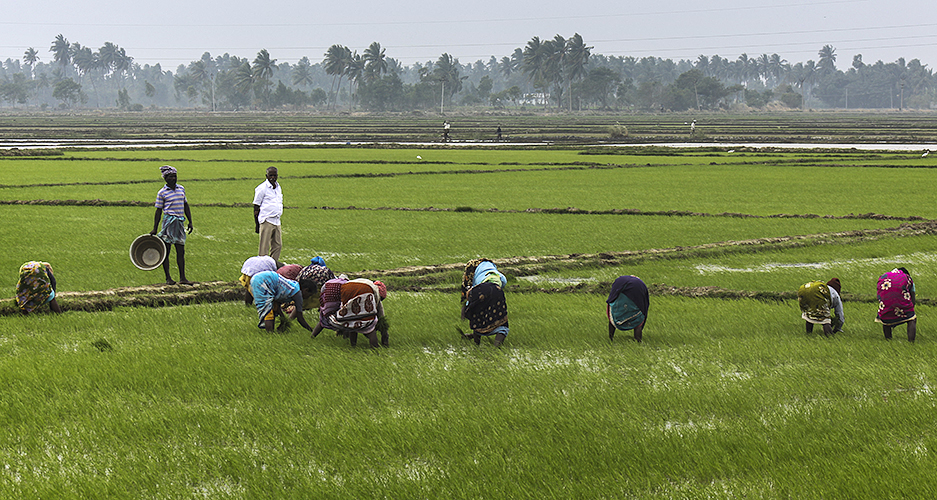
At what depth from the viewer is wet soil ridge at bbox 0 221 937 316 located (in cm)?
1097

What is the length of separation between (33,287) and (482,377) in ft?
20.2

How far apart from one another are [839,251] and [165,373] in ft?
43.5

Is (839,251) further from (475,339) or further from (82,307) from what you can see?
(82,307)

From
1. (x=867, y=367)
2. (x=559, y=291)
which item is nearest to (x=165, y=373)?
(x=559, y=291)

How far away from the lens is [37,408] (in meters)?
6.76

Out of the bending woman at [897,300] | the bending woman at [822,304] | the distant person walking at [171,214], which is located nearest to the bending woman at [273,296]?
the distant person walking at [171,214]

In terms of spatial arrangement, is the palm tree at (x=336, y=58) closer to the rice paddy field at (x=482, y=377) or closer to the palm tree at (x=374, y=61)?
the palm tree at (x=374, y=61)

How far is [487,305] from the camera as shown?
28.6ft

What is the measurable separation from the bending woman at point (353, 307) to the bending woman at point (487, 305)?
1.01 meters

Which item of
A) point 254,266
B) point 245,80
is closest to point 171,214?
point 254,266

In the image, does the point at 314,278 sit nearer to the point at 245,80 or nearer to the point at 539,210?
the point at 539,210

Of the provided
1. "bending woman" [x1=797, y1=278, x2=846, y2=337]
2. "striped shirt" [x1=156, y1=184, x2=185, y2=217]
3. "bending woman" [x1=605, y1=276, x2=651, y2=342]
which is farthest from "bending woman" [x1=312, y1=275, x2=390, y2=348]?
"bending woman" [x1=797, y1=278, x2=846, y2=337]

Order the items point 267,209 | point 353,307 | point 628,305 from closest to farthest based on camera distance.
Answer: point 353,307 < point 628,305 < point 267,209

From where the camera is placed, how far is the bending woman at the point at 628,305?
A: 28.6ft
